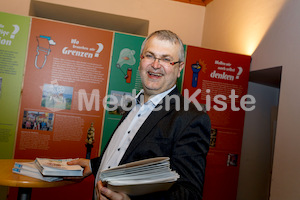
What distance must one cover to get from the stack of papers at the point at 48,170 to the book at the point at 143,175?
78cm

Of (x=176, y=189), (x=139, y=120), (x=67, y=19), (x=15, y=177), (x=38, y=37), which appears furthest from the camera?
(x=67, y=19)

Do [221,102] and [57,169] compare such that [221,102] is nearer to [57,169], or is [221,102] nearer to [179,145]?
[57,169]

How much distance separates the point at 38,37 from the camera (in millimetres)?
3396

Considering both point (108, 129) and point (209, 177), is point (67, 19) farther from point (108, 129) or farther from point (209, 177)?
point (209, 177)

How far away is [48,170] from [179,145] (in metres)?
0.84

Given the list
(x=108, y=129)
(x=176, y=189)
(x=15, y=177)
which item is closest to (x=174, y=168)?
(x=176, y=189)

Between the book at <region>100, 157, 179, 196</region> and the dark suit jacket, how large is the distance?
126mm

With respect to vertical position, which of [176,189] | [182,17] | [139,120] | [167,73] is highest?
[182,17]

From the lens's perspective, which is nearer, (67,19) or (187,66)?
(187,66)

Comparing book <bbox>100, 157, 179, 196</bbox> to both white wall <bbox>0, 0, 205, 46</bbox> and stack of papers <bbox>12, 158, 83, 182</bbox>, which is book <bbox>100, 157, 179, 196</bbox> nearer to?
stack of papers <bbox>12, 158, 83, 182</bbox>

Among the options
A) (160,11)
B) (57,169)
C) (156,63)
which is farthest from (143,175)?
(160,11)

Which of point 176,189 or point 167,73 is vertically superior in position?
point 167,73

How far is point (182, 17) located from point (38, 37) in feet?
9.24

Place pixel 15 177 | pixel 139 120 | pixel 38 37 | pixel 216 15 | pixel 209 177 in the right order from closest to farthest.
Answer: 1. pixel 139 120
2. pixel 15 177
3. pixel 38 37
4. pixel 209 177
5. pixel 216 15
